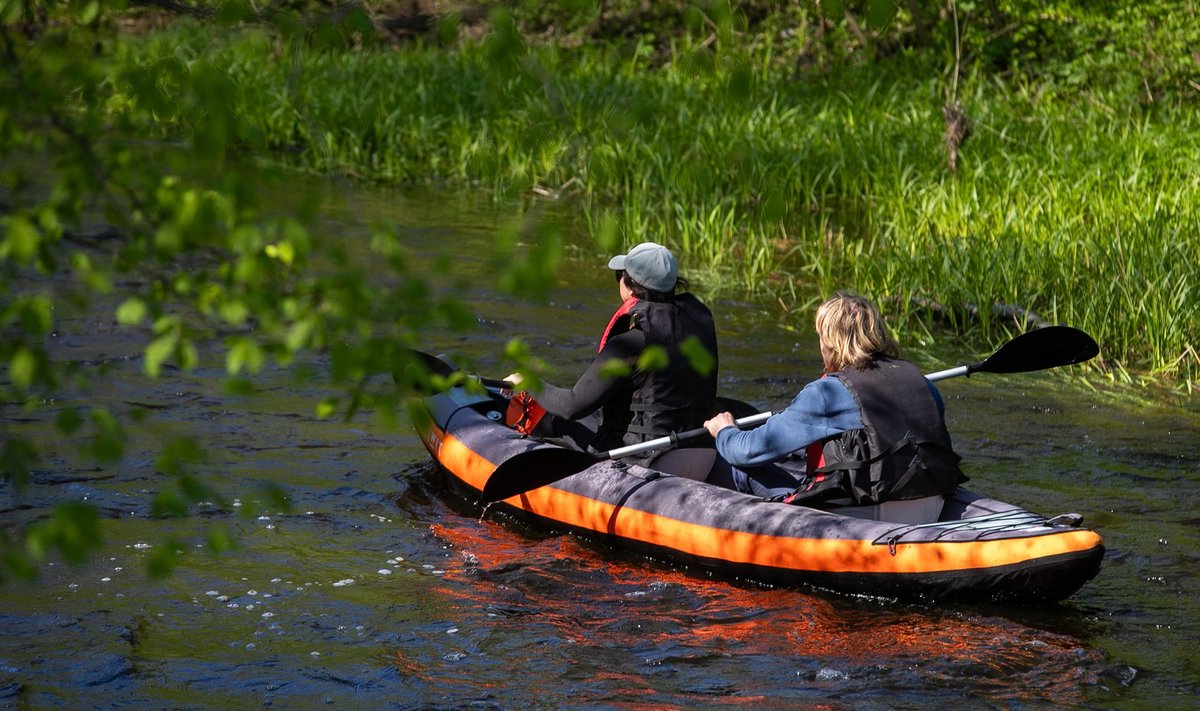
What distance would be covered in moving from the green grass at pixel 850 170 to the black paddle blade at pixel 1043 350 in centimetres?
168

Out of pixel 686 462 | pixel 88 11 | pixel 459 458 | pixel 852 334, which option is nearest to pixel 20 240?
pixel 88 11

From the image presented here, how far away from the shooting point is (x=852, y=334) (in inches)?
191

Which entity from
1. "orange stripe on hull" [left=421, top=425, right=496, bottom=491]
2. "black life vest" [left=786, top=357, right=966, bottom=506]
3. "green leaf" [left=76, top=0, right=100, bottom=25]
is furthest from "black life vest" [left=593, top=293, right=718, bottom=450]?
"green leaf" [left=76, top=0, right=100, bottom=25]

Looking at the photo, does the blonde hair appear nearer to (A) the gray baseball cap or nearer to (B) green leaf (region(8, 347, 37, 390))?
(A) the gray baseball cap

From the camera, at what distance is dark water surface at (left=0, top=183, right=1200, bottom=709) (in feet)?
13.9

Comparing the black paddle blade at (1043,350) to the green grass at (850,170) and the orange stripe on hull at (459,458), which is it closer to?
the green grass at (850,170)

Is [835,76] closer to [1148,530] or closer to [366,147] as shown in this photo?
[366,147]

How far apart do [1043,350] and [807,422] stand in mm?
1863

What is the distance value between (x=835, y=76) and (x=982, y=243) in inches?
248

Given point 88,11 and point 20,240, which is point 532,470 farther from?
point 20,240

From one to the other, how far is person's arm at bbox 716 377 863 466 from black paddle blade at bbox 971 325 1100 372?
5.15 ft

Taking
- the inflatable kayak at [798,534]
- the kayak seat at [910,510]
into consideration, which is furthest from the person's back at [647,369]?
the kayak seat at [910,510]

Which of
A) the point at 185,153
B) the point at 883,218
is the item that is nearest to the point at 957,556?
the point at 185,153

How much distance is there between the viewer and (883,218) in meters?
10.8
